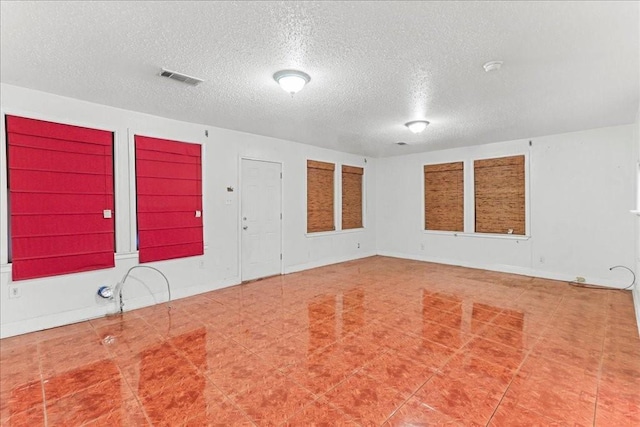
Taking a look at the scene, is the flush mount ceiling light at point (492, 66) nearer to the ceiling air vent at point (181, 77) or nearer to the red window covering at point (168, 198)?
the ceiling air vent at point (181, 77)

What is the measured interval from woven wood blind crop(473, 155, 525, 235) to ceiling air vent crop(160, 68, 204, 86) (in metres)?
5.74

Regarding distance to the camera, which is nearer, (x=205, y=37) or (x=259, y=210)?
(x=205, y=37)

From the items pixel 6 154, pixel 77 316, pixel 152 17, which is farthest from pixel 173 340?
pixel 152 17

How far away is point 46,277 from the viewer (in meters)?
3.55

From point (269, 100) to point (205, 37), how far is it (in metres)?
1.45

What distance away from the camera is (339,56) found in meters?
2.65

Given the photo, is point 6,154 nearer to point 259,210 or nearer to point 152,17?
point 152,17

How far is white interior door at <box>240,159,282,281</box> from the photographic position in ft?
18.3

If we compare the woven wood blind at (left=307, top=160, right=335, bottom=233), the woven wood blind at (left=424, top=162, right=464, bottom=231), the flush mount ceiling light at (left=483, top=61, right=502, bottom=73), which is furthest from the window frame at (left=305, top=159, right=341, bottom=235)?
the flush mount ceiling light at (left=483, top=61, right=502, bottom=73)

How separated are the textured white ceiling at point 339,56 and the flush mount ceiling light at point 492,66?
56mm

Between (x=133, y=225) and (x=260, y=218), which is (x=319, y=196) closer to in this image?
(x=260, y=218)

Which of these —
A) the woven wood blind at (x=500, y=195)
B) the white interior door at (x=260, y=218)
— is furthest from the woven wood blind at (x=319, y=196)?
the woven wood blind at (x=500, y=195)

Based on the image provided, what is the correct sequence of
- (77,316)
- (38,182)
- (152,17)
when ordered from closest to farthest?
(152,17), (38,182), (77,316)

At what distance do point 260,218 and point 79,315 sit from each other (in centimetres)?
297
